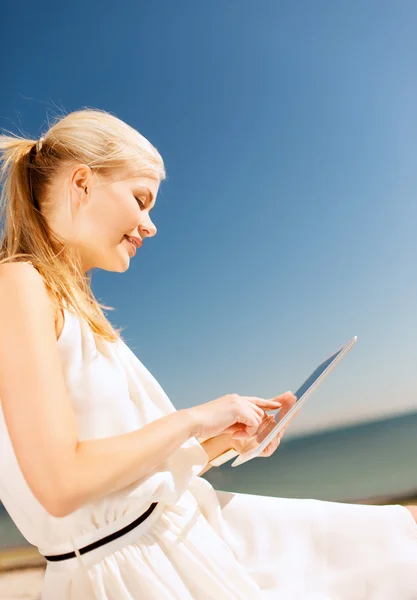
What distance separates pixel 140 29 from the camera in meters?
4.95

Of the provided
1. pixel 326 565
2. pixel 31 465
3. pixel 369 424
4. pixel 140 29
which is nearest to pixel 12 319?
pixel 31 465

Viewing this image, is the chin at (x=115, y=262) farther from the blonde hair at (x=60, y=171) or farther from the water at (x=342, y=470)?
the water at (x=342, y=470)

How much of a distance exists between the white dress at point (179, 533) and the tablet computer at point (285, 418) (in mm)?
70

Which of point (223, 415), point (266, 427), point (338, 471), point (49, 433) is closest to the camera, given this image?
point (49, 433)

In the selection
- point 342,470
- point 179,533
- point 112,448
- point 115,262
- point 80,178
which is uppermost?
point 80,178

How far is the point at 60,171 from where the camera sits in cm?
87

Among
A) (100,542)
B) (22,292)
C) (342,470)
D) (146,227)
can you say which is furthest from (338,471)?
(22,292)

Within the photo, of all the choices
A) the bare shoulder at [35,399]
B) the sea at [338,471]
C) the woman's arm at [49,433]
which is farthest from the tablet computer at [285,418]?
the sea at [338,471]

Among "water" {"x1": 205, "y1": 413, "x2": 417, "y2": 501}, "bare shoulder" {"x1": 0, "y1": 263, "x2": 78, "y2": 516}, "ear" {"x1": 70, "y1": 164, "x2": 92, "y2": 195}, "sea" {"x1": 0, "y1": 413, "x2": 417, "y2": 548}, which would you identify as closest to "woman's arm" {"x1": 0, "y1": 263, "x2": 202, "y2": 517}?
"bare shoulder" {"x1": 0, "y1": 263, "x2": 78, "y2": 516}

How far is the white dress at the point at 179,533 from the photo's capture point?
64 centimetres

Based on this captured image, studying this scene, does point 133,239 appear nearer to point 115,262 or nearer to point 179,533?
point 115,262

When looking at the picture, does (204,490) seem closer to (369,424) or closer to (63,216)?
(63,216)

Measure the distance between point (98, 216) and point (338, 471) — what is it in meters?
4.85

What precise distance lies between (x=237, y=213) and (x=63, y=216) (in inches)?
216
